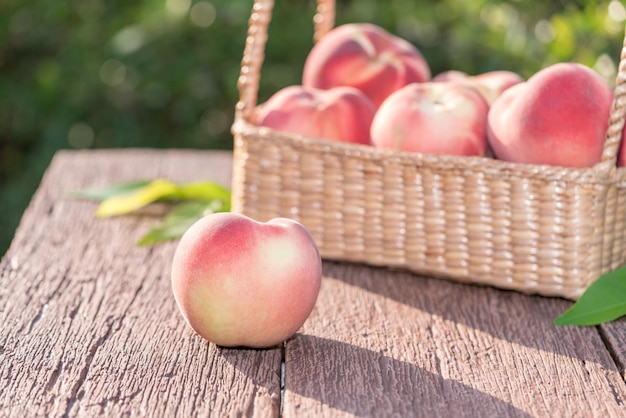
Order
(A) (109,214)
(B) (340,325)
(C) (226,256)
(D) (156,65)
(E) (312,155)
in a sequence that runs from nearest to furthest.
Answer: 1. (C) (226,256)
2. (B) (340,325)
3. (E) (312,155)
4. (A) (109,214)
5. (D) (156,65)

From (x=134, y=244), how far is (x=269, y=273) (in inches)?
17.9

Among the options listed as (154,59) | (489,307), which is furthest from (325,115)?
(154,59)

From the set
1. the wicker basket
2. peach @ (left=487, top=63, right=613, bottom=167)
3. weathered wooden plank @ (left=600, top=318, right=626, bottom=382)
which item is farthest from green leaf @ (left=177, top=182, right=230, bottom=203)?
weathered wooden plank @ (left=600, top=318, right=626, bottom=382)

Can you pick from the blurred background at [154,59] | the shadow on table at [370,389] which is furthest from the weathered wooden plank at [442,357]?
the blurred background at [154,59]

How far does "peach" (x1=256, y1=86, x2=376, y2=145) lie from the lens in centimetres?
129

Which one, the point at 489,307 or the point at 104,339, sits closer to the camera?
the point at 104,339

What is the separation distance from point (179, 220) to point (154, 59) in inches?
55.2

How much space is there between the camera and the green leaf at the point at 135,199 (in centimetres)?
148

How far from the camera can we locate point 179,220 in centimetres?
141

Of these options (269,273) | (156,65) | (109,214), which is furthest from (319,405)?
(156,65)

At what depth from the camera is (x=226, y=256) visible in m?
0.94

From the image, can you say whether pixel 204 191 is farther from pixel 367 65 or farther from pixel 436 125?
pixel 436 125

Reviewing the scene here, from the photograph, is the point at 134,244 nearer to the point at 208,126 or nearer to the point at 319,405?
the point at 319,405

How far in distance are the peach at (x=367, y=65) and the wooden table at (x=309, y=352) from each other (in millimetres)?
321
